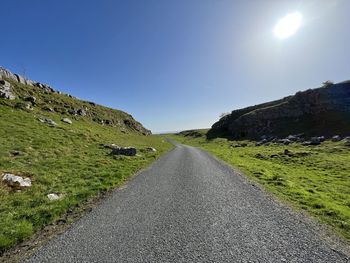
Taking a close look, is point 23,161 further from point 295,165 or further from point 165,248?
point 295,165

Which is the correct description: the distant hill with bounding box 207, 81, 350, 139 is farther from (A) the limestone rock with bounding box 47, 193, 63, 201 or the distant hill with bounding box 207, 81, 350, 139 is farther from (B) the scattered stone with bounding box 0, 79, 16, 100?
(B) the scattered stone with bounding box 0, 79, 16, 100

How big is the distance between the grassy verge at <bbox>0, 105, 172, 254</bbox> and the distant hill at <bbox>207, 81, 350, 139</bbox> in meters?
62.5

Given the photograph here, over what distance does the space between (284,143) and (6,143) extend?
209 ft

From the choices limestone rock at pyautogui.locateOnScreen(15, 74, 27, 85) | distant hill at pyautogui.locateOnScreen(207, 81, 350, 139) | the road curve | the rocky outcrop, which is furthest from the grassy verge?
distant hill at pyautogui.locateOnScreen(207, 81, 350, 139)

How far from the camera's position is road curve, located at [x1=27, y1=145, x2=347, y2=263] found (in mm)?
7816

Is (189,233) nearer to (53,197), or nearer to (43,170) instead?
(53,197)

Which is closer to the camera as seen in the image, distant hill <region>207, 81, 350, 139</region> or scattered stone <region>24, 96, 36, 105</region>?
scattered stone <region>24, 96, 36, 105</region>

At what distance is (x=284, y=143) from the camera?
67562 millimetres

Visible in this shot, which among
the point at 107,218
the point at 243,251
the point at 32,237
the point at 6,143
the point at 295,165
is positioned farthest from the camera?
the point at 295,165

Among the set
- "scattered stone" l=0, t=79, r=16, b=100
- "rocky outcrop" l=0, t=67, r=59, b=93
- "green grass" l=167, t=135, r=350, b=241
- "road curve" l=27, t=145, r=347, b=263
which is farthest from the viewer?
"rocky outcrop" l=0, t=67, r=59, b=93

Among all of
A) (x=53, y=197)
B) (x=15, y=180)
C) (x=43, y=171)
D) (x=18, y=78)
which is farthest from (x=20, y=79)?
(x=53, y=197)

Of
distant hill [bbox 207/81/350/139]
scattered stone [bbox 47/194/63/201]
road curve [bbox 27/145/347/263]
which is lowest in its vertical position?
road curve [bbox 27/145/347/263]

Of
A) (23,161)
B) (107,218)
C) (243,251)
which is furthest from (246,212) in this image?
(23,161)

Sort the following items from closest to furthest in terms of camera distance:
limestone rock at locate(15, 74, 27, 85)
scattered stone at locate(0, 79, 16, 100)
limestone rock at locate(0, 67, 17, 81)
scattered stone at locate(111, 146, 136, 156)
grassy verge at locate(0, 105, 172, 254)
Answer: grassy verge at locate(0, 105, 172, 254), scattered stone at locate(111, 146, 136, 156), scattered stone at locate(0, 79, 16, 100), limestone rock at locate(0, 67, 17, 81), limestone rock at locate(15, 74, 27, 85)
